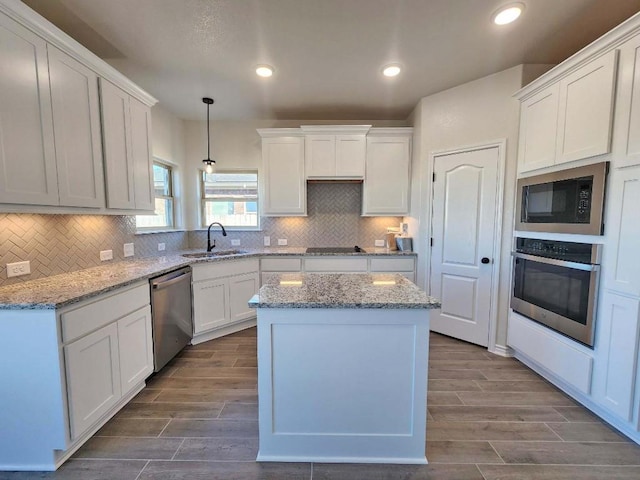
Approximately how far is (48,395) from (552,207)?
3.53 m

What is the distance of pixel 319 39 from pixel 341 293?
1969mm

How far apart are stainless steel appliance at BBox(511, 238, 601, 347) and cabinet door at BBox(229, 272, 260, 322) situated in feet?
9.12

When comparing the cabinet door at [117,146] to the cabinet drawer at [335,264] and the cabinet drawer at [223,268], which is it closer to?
the cabinet drawer at [223,268]

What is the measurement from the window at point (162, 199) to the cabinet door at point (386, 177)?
264 centimetres

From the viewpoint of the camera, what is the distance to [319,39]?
6.98 ft

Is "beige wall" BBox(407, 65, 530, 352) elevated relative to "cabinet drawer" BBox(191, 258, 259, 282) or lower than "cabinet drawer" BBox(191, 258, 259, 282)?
elevated

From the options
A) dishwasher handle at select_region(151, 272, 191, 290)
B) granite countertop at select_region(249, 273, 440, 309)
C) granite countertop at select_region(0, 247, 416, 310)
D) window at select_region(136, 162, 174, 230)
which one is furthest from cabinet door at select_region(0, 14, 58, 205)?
window at select_region(136, 162, 174, 230)

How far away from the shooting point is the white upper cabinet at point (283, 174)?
3562 millimetres

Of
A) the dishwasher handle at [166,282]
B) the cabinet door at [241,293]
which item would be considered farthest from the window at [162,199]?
the cabinet door at [241,293]

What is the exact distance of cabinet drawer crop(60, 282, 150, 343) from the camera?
4.86 feet

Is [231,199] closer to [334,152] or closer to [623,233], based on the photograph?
[334,152]

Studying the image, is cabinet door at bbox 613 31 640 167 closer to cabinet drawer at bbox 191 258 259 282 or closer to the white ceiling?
the white ceiling

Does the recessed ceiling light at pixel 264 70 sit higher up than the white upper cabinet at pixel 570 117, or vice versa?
the recessed ceiling light at pixel 264 70

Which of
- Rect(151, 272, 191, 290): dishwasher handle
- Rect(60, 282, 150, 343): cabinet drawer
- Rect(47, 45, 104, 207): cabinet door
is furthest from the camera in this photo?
Rect(151, 272, 191, 290): dishwasher handle
